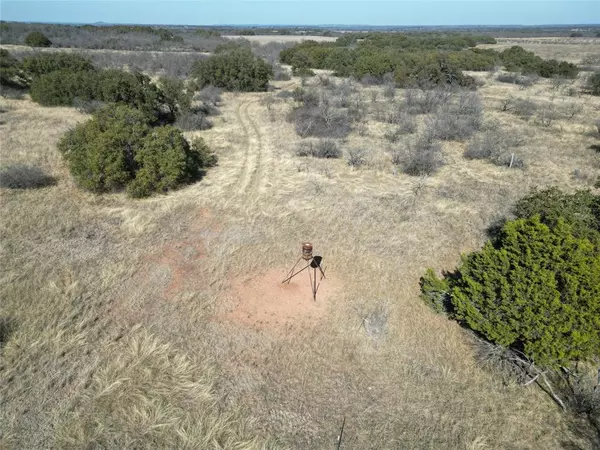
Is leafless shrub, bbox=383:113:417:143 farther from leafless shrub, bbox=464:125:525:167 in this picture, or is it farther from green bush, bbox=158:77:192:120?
green bush, bbox=158:77:192:120

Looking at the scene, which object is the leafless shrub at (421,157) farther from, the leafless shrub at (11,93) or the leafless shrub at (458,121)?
the leafless shrub at (11,93)

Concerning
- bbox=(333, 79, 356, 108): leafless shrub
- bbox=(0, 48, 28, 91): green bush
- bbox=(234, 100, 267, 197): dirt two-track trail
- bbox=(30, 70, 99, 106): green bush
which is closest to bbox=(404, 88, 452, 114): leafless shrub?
bbox=(333, 79, 356, 108): leafless shrub

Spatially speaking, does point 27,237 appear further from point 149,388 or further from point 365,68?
point 365,68

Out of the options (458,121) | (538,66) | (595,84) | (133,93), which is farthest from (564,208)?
(538,66)

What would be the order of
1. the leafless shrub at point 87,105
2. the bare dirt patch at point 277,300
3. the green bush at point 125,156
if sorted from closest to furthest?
1. the bare dirt patch at point 277,300
2. the green bush at point 125,156
3. the leafless shrub at point 87,105

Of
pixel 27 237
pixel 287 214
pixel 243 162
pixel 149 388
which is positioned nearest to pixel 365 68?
pixel 243 162

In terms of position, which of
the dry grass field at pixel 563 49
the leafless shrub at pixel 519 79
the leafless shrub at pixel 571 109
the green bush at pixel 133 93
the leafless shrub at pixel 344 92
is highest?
the green bush at pixel 133 93

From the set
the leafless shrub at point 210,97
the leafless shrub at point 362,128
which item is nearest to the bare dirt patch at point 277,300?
the leafless shrub at point 362,128
